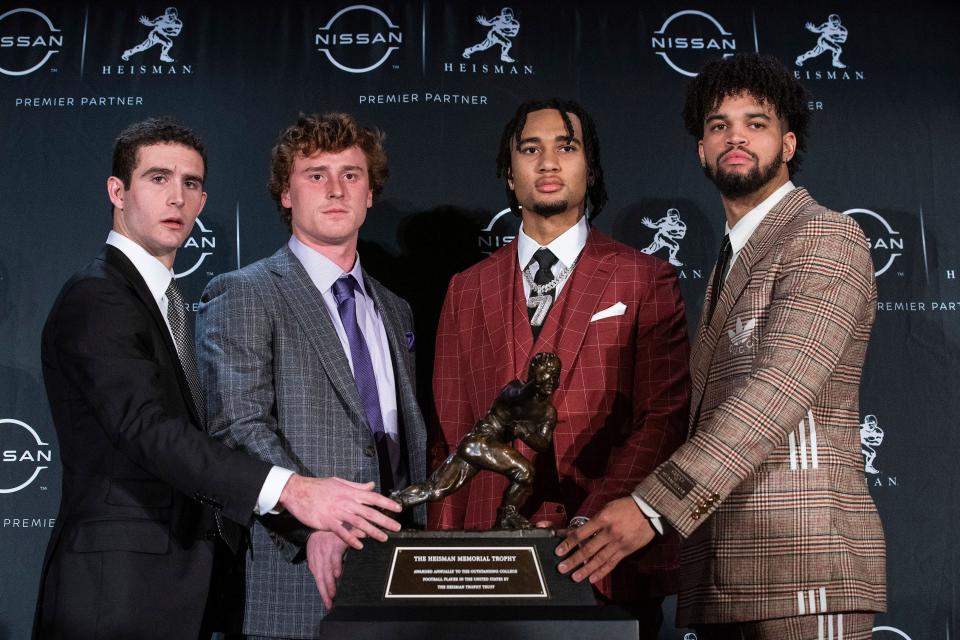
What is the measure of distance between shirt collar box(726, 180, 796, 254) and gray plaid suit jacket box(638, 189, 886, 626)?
0.59 ft

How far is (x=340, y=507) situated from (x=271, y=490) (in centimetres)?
24

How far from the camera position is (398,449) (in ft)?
9.88

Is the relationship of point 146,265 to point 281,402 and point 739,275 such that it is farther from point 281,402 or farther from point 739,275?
point 739,275

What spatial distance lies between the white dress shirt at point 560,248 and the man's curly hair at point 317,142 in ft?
2.21

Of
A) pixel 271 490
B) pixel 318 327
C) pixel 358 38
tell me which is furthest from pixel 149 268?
pixel 358 38

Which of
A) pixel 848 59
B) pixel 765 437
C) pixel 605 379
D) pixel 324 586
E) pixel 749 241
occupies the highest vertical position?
pixel 848 59

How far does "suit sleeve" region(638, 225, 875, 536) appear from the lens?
2197mm

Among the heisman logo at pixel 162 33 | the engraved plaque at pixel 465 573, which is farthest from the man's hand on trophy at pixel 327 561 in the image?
the heisman logo at pixel 162 33

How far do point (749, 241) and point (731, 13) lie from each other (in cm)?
197

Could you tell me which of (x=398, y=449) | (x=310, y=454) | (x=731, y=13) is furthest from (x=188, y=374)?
(x=731, y=13)

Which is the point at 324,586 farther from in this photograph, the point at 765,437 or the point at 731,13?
the point at 731,13

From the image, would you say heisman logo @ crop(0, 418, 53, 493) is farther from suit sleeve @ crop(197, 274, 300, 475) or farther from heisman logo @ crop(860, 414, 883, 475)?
heisman logo @ crop(860, 414, 883, 475)

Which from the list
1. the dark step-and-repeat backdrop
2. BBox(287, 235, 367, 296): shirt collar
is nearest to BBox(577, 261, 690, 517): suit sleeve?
BBox(287, 235, 367, 296): shirt collar

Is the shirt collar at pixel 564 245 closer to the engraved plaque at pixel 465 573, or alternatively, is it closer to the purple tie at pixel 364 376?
the purple tie at pixel 364 376
